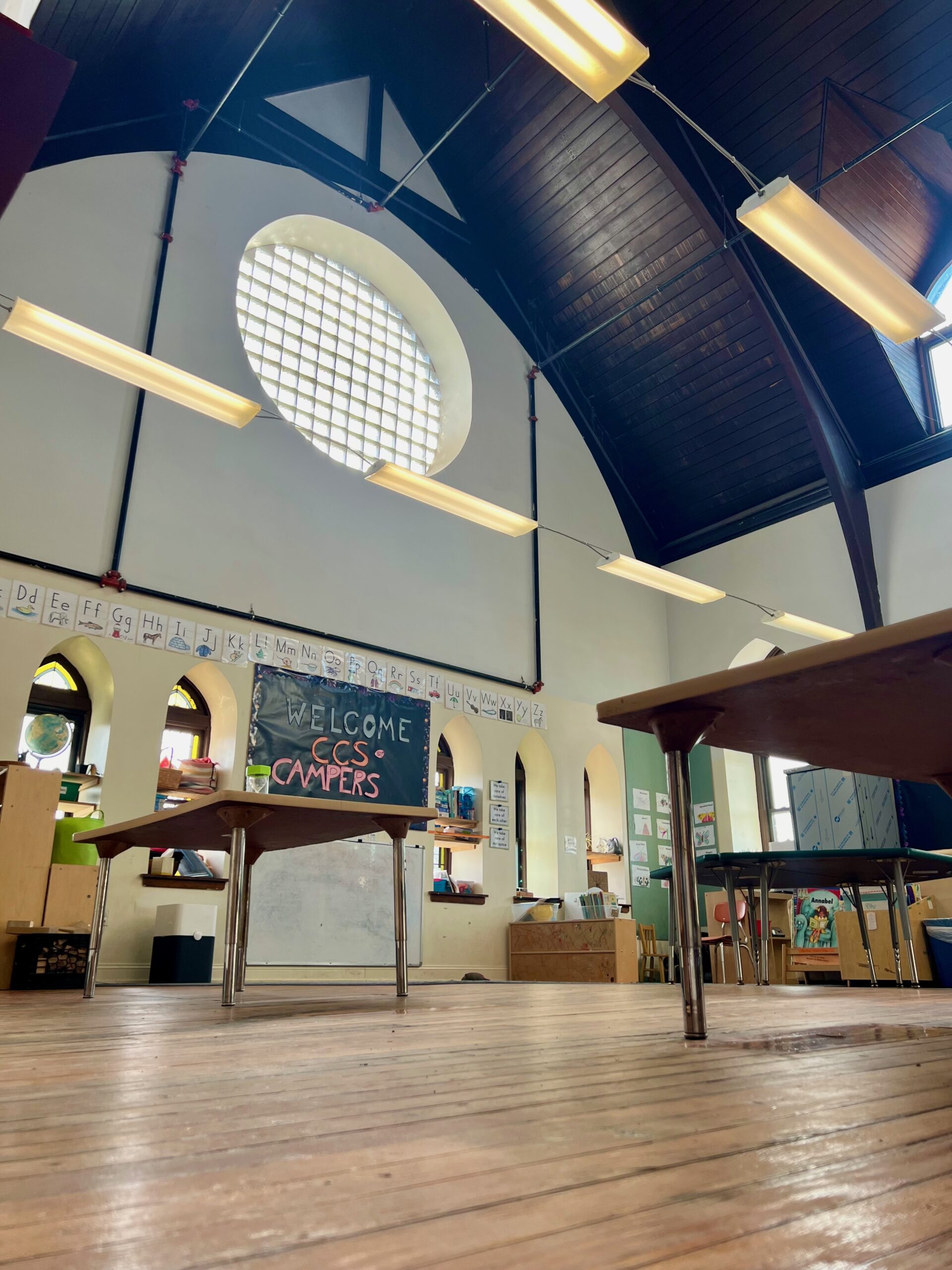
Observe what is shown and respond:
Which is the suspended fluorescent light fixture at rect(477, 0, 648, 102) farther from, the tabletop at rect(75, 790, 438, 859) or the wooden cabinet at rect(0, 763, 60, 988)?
the wooden cabinet at rect(0, 763, 60, 988)

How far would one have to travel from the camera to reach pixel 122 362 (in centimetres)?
521

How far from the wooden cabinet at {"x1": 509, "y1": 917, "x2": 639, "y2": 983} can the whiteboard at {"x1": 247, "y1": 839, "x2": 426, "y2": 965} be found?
1.02 m

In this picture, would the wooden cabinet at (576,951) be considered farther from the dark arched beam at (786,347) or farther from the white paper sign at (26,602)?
the white paper sign at (26,602)

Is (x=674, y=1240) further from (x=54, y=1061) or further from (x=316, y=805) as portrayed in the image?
(x=316, y=805)

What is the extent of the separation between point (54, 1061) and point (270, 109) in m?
8.96

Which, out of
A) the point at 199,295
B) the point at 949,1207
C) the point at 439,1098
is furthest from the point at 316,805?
the point at 199,295

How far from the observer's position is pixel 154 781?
6.11m

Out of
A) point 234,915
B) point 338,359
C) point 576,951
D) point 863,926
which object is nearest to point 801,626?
point 576,951

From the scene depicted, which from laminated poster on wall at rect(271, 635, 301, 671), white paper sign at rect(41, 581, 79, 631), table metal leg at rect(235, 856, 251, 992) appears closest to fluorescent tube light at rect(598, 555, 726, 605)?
laminated poster on wall at rect(271, 635, 301, 671)

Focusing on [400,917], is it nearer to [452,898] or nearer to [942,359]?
[452,898]

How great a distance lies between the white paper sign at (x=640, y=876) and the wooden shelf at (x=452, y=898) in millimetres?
1762

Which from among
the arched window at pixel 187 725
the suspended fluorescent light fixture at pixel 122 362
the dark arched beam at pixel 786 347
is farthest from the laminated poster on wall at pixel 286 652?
the dark arched beam at pixel 786 347

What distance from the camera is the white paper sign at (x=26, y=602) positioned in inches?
225

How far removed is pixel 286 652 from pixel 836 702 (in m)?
5.99
